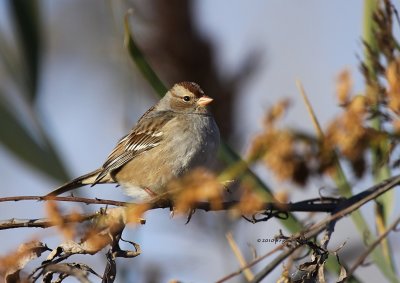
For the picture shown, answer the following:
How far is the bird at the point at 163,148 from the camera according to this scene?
3342 mm

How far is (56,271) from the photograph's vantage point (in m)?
1.52

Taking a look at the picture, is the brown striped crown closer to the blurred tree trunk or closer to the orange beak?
the orange beak

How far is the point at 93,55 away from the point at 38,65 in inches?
238

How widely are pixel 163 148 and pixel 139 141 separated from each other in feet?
0.93

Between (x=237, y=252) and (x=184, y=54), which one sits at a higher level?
(x=237, y=252)

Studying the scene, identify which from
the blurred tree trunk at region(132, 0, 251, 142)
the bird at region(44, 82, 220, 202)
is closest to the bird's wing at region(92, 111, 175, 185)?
the bird at region(44, 82, 220, 202)

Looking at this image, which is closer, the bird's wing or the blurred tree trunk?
the bird's wing

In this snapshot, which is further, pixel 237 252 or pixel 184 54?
pixel 184 54

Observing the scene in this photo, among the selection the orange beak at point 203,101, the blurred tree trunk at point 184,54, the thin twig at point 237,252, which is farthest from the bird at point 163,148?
the thin twig at point 237,252

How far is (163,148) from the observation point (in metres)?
3.57

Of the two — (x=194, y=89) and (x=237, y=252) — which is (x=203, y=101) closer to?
(x=194, y=89)

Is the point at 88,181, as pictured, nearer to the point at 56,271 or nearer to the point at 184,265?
the point at 184,265

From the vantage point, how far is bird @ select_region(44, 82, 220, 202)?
11.0 feet

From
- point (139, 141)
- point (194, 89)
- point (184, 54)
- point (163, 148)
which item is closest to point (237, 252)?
point (163, 148)
